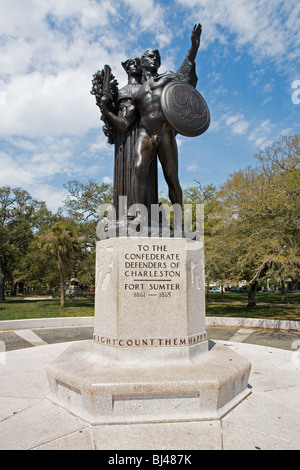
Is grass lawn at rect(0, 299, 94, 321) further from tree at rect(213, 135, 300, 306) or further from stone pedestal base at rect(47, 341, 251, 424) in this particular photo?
stone pedestal base at rect(47, 341, 251, 424)

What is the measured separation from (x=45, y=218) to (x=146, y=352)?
3685cm

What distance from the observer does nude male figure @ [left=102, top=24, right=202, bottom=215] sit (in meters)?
5.11

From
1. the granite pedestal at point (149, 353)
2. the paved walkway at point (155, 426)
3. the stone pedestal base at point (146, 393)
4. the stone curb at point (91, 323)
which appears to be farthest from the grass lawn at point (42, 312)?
the stone pedestal base at point (146, 393)

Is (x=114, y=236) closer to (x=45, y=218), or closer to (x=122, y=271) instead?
(x=122, y=271)

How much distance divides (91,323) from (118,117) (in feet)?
28.8

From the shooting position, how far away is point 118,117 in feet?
18.0

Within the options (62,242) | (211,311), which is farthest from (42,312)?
(211,311)

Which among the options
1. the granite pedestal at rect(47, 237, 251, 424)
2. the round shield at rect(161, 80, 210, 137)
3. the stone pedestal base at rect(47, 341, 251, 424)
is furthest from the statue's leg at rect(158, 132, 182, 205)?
the stone pedestal base at rect(47, 341, 251, 424)

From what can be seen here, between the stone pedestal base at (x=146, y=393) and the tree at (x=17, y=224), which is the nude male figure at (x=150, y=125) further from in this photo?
the tree at (x=17, y=224)

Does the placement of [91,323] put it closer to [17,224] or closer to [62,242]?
[62,242]

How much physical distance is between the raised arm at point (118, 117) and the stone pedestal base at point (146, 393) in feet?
12.8

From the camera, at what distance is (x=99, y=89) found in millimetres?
5566
